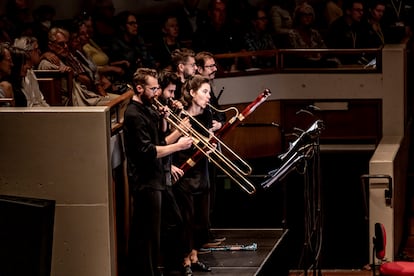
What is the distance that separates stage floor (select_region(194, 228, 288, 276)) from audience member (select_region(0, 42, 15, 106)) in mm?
1794

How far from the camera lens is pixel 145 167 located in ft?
22.7

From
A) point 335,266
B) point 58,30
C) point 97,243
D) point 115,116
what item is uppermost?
point 58,30

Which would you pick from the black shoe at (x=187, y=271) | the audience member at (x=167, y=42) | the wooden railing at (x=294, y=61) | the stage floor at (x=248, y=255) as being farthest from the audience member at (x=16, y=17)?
the black shoe at (x=187, y=271)

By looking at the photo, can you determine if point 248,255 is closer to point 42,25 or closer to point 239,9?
point 42,25

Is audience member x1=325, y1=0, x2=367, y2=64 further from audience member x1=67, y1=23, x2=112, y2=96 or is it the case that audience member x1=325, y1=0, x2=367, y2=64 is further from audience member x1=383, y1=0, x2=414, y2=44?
audience member x1=67, y1=23, x2=112, y2=96

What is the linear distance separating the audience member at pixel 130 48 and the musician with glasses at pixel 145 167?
337 cm

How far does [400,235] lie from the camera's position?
33.3 ft

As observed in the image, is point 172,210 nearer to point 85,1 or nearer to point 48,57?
point 48,57

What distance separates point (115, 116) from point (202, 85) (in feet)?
2.77

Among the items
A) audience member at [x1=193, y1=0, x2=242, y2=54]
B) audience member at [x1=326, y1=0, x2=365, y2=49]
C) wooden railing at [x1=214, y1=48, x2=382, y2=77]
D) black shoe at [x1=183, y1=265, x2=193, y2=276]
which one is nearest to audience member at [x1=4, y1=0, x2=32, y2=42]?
→ audience member at [x1=193, y1=0, x2=242, y2=54]

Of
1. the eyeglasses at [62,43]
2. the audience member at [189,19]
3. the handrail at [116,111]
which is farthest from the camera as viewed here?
the audience member at [189,19]

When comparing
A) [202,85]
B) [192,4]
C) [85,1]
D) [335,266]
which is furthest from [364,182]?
[85,1]

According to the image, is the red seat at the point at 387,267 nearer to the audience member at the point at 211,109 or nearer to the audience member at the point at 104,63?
the audience member at the point at 211,109

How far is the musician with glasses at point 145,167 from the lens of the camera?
270 inches
